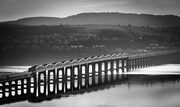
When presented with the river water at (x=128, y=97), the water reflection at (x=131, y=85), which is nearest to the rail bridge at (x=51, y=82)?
the water reflection at (x=131, y=85)

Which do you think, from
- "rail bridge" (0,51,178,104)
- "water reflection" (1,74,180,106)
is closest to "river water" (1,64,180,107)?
"water reflection" (1,74,180,106)

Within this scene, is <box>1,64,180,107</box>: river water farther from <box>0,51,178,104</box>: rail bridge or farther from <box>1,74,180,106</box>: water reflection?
<box>0,51,178,104</box>: rail bridge

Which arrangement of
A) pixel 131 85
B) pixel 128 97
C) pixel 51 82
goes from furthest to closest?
pixel 131 85 < pixel 51 82 < pixel 128 97

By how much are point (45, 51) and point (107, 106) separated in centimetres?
11991

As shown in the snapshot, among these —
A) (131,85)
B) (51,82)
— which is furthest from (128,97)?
(51,82)

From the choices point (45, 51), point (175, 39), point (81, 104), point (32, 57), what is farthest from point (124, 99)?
point (175, 39)

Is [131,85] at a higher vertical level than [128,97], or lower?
lower

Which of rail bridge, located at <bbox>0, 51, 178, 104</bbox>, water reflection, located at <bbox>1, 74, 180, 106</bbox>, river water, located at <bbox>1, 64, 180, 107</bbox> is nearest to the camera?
river water, located at <bbox>1, 64, 180, 107</bbox>

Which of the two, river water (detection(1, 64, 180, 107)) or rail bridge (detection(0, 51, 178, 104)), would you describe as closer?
river water (detection(1, 64, 180, 107))

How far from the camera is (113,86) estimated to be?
66.8 metres

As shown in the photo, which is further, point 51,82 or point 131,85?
point 131,85

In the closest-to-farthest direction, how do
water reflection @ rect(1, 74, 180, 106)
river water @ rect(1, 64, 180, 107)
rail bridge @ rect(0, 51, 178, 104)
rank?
river water @ rect(1, 64, 180, 107)
rail bridge @ rect(0, 51, 178, 104)
water reflection @ rect(1, 74, 180, 106)

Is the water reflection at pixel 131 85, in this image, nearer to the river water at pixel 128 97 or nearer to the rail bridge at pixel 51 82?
the river water at pixel 128 97

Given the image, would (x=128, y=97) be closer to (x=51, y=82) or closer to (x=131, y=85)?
(x=131, y=85)
